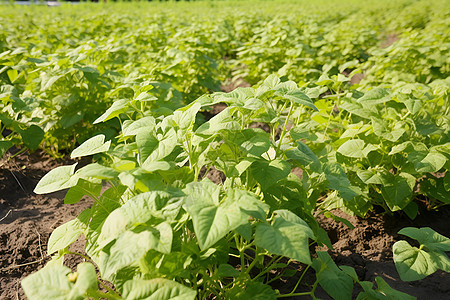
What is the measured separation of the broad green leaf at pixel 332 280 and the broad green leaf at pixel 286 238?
13.0 inches

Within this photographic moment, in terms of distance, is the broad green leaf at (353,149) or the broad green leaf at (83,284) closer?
the broad green leaf at (83,284)

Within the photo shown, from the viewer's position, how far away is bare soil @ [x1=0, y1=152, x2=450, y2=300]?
1.91m

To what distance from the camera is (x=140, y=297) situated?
1044mm

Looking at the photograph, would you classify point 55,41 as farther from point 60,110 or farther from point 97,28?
point 60,110

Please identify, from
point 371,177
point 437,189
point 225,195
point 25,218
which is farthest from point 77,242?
point 437,189

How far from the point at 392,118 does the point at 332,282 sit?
132cm

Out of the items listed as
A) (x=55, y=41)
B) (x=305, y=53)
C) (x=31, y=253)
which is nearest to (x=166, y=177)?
(x=31, y=253)

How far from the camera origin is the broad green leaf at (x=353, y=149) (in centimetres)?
210

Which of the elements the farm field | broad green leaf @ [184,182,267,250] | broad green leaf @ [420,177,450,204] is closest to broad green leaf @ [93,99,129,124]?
the farm field

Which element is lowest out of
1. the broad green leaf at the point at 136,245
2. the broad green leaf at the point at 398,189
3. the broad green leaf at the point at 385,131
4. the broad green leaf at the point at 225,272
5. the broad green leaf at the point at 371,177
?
the broad green leaf at the point at 398,189

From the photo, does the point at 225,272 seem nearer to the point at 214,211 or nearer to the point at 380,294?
the point at 214,211

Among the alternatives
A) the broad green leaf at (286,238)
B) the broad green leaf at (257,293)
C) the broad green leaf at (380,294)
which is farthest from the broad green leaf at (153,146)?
the broad green leaf at (380,294)

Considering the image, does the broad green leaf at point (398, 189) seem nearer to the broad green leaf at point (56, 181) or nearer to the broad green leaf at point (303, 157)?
the broad green leaf at point (303, 157)

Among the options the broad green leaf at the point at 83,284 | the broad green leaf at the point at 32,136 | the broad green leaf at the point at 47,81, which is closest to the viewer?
the broad green leaf at the point at 83,284
